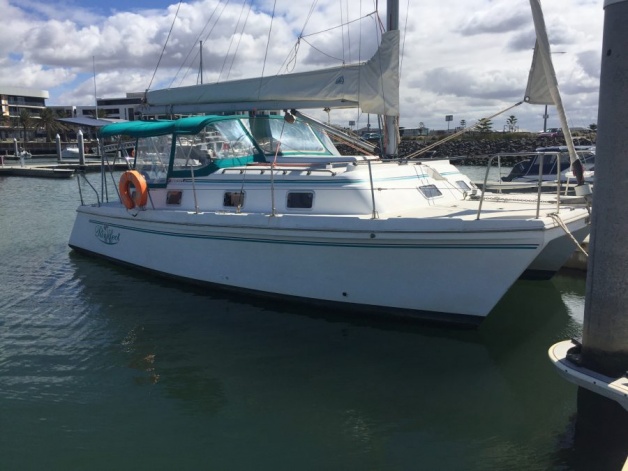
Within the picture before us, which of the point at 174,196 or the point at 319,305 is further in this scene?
the point at 174,196

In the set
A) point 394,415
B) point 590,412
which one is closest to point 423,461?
point 394,415

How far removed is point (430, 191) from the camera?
966 cm

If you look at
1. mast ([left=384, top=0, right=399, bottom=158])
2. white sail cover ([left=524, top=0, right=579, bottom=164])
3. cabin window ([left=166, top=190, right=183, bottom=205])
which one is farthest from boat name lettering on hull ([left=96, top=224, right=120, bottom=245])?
white sail cover ([left=524, top=0, right=579, bottom=164])

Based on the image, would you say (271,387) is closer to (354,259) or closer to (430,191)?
(354,259)

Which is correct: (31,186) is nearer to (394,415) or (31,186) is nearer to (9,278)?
(9,278)

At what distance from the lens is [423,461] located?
533cm

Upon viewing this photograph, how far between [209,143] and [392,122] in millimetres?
3414

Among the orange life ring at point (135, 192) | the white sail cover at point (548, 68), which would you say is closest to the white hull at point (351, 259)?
the orange life ring at point (135, 192)

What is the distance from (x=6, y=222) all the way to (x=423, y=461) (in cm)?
1816

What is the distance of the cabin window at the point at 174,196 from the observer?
10.6 metres

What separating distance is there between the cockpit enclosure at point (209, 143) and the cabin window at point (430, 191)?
7.78 feet

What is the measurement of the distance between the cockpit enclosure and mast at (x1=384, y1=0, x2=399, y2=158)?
1.62 m

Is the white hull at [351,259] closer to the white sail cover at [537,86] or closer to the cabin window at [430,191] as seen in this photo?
the cabin window at [430,191]

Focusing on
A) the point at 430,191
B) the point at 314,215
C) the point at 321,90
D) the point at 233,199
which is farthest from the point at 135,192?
the point at 430,191
